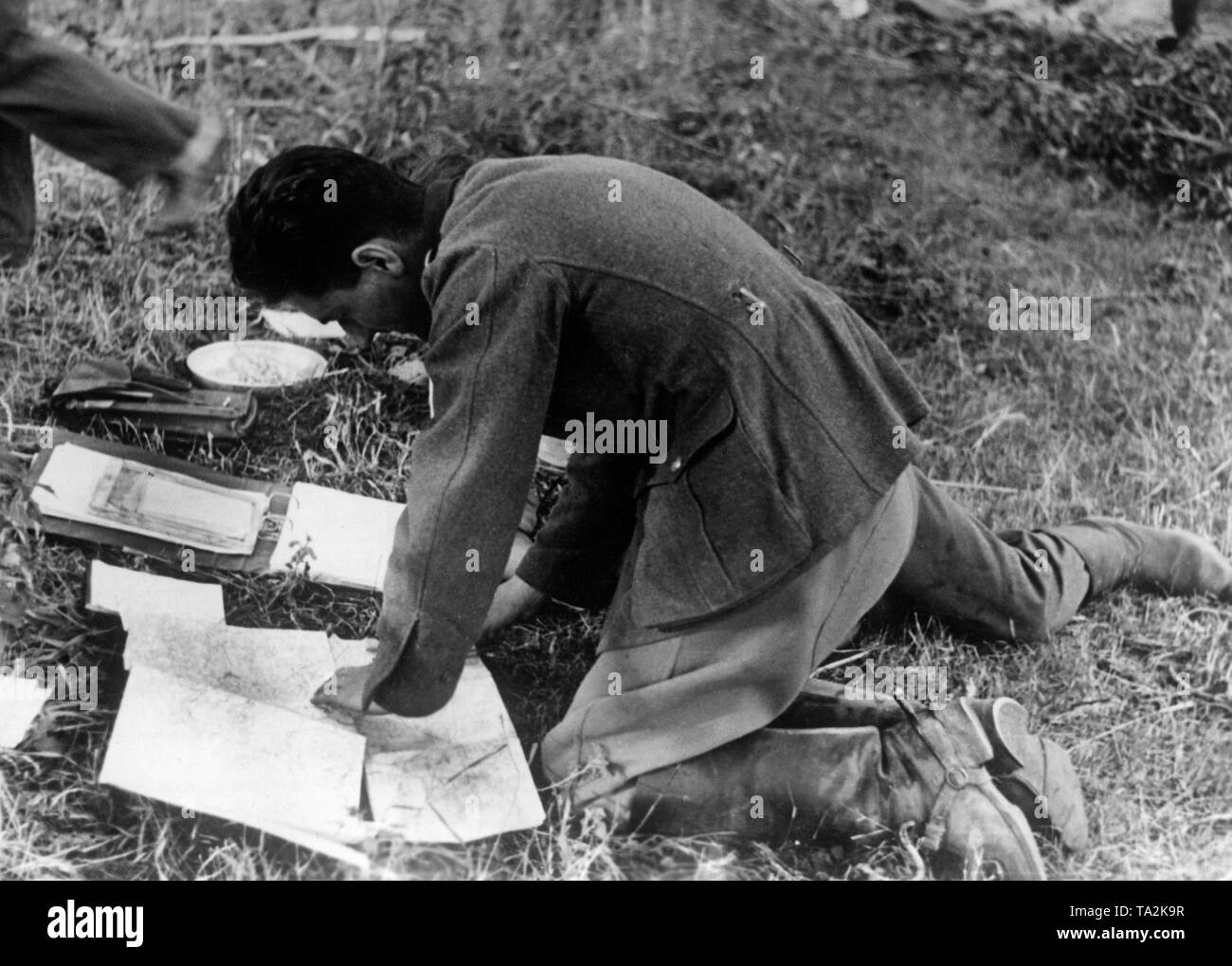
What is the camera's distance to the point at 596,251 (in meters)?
1.90

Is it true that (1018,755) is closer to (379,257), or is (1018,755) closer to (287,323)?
(379,257)

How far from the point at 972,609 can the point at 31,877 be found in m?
1.54

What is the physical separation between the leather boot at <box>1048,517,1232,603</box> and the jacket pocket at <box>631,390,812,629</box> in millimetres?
677

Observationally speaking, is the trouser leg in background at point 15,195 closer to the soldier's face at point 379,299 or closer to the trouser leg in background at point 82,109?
the trouser leg in background at point 82,109

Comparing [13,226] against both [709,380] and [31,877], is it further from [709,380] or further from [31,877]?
[709,380]

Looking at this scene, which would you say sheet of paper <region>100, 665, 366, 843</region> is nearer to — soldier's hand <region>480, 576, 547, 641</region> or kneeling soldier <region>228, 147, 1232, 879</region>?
kneeling soldier <region>228, 147, 1232, 879</region>

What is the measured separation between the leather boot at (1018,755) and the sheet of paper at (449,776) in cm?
42

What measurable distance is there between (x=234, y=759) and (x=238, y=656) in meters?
0.19

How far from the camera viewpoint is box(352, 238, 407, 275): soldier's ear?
1.95 m

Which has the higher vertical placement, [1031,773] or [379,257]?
[379,257]

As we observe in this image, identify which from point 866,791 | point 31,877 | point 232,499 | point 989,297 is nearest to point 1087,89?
point 989,297

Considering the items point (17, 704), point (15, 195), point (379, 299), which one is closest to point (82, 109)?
point (15, 195)

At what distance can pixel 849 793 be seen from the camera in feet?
7.06

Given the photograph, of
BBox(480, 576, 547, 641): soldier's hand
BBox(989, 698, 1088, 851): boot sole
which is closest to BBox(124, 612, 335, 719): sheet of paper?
BBox(480, 576, 547, 641): soldier's hand
